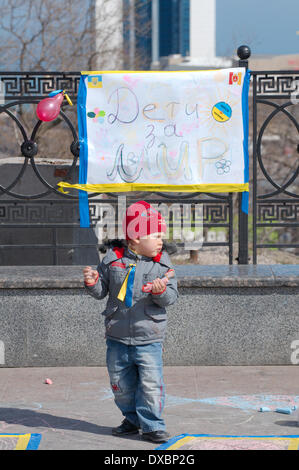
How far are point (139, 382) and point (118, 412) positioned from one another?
2.24ft

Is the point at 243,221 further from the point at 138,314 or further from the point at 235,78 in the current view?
the point at 138,314

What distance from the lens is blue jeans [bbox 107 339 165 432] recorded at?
455cm

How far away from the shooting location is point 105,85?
6.85 m

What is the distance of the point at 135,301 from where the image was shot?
4.61 m

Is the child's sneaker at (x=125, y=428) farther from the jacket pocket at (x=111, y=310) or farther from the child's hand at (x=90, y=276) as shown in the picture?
the child's hand at (x=90, y=276)

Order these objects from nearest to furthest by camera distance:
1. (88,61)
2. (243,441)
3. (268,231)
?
(243,441), (88,61), (268,231)

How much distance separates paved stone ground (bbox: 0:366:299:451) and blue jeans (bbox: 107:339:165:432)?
0.15 m

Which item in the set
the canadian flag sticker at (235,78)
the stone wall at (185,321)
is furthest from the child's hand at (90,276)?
the canadian flag sticker at (235,78)

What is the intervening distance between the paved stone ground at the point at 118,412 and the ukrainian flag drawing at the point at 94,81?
2.43m

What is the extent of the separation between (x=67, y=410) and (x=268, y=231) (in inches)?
686

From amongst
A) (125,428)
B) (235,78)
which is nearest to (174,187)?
(235,78)

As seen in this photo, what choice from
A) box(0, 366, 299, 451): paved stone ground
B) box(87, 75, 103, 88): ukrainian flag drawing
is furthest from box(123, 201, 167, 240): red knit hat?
box(87, 75, 103, 88): ukrainian flag drawing

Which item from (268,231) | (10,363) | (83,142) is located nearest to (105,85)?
(83,142)
